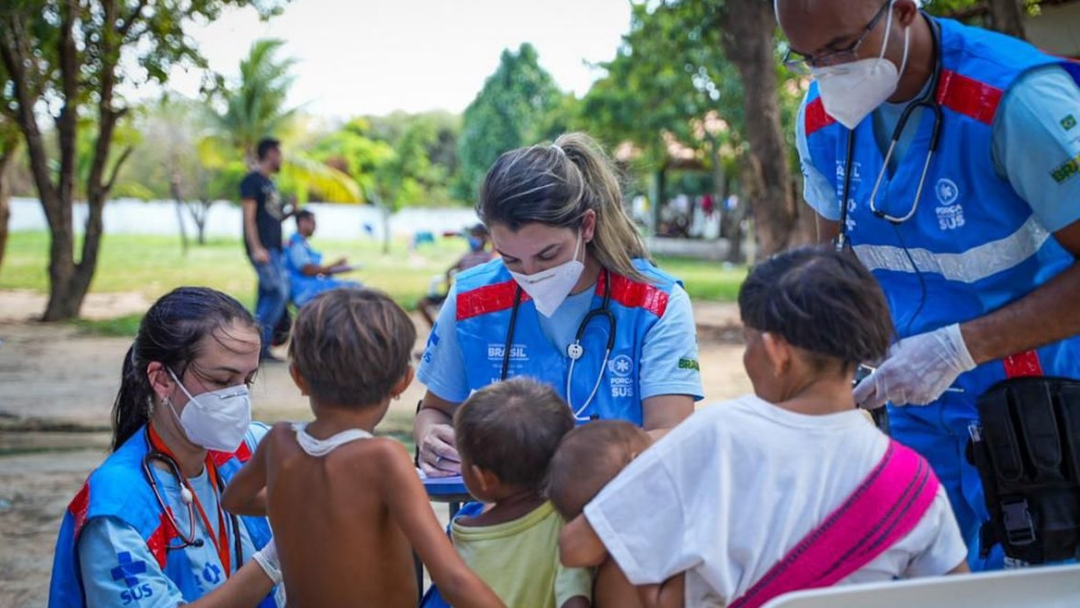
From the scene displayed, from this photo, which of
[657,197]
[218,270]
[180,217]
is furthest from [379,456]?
[180,217]

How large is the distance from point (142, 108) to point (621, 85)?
560 inches

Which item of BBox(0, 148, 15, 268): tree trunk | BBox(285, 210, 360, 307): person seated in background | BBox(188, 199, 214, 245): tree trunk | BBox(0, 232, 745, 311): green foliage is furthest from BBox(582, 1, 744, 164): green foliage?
BBox(188, 199, 214, 245): tree trunk

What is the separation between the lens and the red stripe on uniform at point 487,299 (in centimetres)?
298

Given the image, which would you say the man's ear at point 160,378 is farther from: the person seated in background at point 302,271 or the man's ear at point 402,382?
the person seated in background at point 302,271

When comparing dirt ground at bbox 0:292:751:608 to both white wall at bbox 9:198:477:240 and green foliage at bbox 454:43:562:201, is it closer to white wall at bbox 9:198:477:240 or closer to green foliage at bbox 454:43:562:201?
green foliage at bbox 454:43:562:201

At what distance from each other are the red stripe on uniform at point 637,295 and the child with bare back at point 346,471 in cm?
82

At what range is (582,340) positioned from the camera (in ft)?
9.63

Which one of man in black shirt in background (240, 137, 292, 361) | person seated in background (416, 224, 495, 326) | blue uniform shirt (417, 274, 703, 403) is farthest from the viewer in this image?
person seated in background (416, 224, 495, 326)

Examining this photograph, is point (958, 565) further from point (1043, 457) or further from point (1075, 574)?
point (1043, 457)

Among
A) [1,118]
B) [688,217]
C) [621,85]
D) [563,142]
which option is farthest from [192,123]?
[563,142]

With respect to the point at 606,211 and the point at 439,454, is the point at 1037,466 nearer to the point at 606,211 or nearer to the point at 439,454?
the point at 606,211

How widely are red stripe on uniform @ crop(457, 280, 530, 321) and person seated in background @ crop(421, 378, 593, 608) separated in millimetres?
763

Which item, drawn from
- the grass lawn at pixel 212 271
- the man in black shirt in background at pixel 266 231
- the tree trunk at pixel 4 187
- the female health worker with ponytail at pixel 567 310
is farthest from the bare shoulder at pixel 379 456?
the tree trunk at pixel 4 187

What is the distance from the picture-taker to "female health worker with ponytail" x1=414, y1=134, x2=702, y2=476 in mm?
2805
